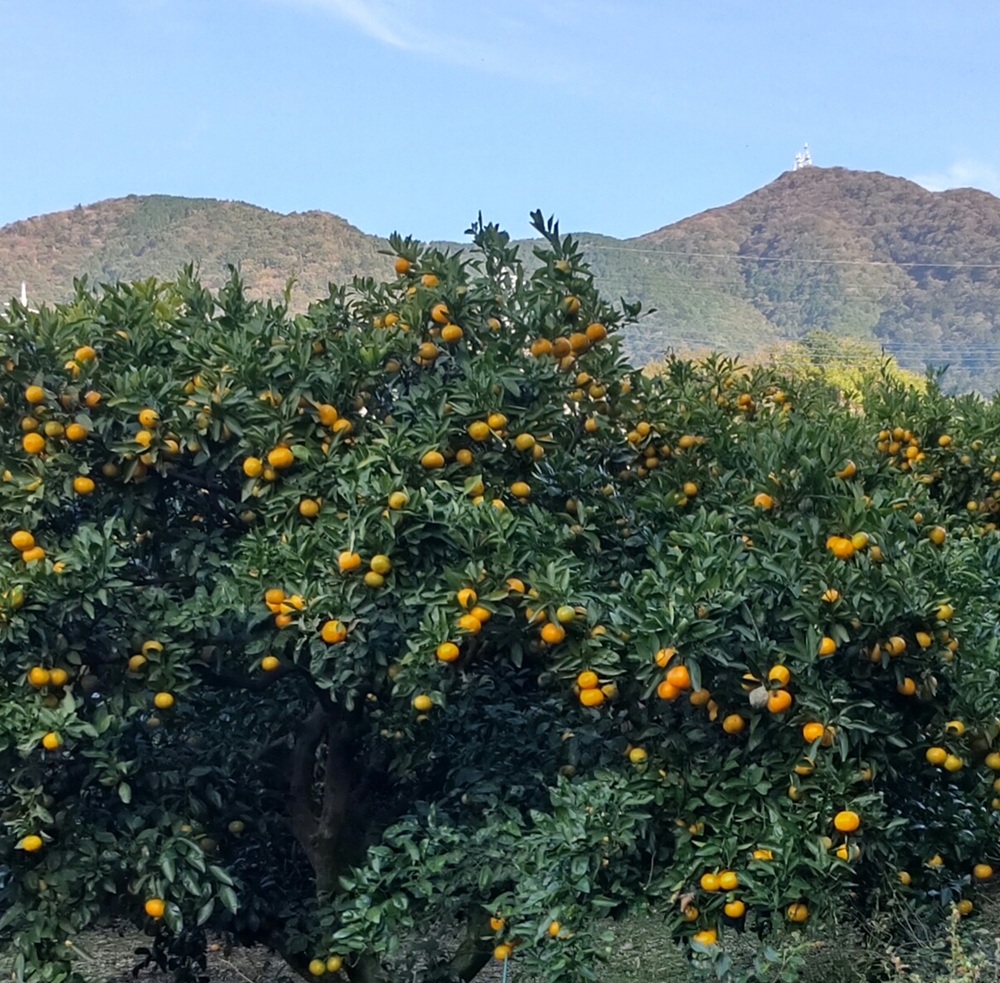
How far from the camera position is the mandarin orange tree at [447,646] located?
8.05 ft

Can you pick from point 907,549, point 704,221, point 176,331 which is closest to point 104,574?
point 176,331

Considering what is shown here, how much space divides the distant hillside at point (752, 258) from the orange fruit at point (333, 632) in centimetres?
2817

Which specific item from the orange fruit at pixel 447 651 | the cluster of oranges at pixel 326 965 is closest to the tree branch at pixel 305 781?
the cluster of oranges at pixel 326 965

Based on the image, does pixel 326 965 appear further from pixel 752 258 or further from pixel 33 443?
pixel 752 258

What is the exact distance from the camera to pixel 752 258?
47062 millimetres

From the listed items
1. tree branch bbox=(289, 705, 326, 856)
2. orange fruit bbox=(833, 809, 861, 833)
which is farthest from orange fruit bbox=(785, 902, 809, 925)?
tree branch bbox=(289, 705, 326, 856)

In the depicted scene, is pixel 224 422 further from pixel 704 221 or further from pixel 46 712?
pixel 704 221

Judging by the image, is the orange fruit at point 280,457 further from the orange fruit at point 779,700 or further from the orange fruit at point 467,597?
the orange fruit at point 779,700

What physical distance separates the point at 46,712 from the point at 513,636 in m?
0.98

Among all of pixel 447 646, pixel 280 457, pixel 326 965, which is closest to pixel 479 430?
pixel 280 457

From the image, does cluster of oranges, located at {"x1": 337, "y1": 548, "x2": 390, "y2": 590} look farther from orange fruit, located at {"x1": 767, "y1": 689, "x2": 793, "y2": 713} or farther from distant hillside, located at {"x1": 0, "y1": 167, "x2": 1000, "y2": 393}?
distant hillside, located at {"x1": 0, "y1": 167, "x2": 1000, "y2": 393}

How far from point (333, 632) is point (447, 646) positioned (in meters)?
0.23

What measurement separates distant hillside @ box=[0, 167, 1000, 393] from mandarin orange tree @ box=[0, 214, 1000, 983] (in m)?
27.5

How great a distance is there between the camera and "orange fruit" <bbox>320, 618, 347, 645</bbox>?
242 cm
